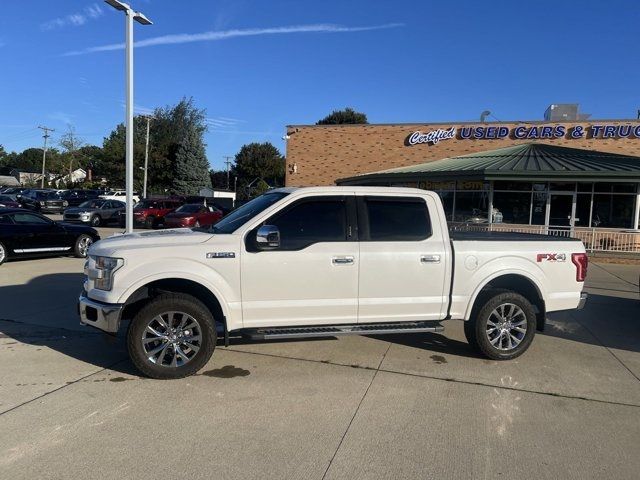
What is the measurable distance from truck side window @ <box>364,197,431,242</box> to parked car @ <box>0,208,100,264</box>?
29.2 feet

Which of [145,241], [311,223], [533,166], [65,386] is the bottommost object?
[65,386]

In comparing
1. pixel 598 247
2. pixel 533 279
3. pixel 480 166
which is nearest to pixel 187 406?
pixel 533 279

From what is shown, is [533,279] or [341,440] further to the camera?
[533,279]

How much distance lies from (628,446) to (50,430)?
433cm

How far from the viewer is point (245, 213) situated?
564cm

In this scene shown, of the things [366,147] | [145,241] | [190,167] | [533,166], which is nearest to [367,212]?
[145,241]

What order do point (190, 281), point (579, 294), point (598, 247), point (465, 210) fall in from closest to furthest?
point (190, 281) < point (579, 294) < point (598, 247) < point (465, 210)

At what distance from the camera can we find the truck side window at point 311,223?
5.22m

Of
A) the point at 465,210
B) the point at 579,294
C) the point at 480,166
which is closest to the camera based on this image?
the point at 579,294

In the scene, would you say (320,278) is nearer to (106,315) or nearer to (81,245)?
(106,315)

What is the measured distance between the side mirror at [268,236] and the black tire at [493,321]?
2434mm

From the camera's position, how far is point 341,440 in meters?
3.82

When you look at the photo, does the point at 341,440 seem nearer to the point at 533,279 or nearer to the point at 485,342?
the point at 485,342

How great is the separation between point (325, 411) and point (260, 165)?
83.0m
